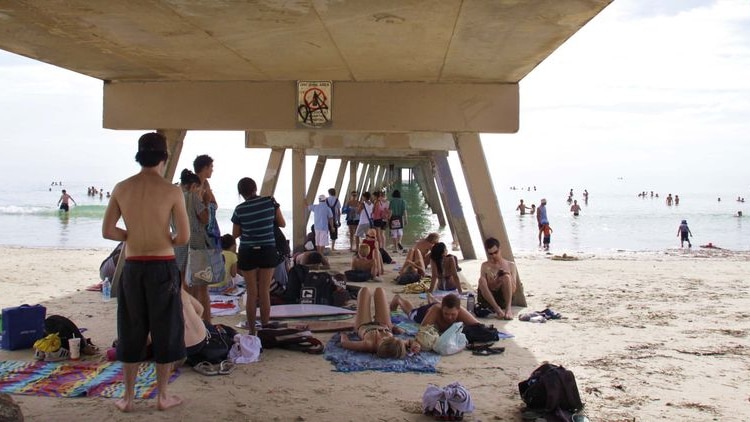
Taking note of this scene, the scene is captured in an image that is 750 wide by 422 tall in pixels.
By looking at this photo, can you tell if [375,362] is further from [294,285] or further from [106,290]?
[106,290]

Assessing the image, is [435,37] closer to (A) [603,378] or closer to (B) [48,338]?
(A) [603,378]

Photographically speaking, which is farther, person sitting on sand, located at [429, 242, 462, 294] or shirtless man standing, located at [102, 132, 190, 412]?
person sitting on sand, located at [429, 242, 462, 294]

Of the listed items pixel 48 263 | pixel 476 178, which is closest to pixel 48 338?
pixel 476 178

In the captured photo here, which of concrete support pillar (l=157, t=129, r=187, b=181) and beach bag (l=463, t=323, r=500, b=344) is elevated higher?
concrete support pillar (l=157, t=129, r=187, b=181)

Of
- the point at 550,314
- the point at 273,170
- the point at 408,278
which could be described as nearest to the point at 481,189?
the point at 550,314

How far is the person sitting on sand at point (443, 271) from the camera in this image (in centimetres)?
954

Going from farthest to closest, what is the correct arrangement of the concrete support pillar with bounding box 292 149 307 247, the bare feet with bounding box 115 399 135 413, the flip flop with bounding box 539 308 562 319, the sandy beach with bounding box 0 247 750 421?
the concrete support pillar with bounding box 292 149 307 247 → the flip flop with bounding box 539 308 562 319 → the sandy beach with bounding box 0 247 750 421 → the bare feet with bounding box 115 399 135 413

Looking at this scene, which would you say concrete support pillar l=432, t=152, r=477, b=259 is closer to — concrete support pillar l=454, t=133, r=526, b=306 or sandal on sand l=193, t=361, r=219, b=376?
concrete support pillar l=454, t=133, r=526, b=306

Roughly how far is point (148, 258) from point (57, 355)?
2127 mm

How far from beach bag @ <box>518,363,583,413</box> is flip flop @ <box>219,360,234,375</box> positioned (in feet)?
7.62

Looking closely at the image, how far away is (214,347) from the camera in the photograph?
5445 millimetres

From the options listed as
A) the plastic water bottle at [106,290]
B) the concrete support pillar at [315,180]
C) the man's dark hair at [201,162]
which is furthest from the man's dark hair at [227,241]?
the concrete support pillar at [315,180]

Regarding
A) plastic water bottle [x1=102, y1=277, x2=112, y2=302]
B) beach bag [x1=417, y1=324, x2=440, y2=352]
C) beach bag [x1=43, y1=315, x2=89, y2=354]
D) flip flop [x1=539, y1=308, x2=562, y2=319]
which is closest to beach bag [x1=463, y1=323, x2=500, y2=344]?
beach bag [x1=417, y1=324, x2=440, y2=352]

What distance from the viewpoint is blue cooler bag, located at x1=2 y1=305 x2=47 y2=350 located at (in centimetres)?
579
